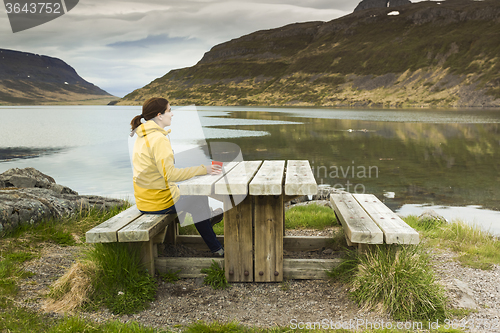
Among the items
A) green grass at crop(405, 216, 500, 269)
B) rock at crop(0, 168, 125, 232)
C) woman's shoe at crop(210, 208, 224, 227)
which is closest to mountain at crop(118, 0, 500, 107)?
green grass at crop(405, 216, 500, 269)

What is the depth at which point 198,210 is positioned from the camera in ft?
13.6

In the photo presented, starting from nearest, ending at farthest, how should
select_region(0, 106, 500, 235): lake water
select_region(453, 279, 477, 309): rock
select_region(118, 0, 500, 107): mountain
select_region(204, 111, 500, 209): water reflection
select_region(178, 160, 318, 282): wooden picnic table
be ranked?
1. select_region(453, 279, 477, 309): rock
2. select_region(178, 160, 318, 282): wooden picnic table
3. select_region(0, 106, 500, 235): lake water
4. select_region(204, 111, 500, 209): water reflection
5. select_region(118, 0, 500, 107): mountain

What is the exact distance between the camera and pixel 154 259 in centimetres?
412

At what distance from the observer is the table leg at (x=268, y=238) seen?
3979 mm

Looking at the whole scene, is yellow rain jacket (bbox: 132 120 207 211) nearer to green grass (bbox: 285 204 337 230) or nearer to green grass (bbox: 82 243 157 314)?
green grass (bbox: 82 243 157 314)

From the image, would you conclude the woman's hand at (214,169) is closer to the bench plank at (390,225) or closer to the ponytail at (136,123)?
the ponytail at (136,123)

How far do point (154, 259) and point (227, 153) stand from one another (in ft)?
46.6

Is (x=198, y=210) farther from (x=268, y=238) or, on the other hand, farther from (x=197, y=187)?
(x=268, y=238)

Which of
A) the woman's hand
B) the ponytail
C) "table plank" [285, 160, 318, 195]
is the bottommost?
"table plank" [285, 160, 318, 195]

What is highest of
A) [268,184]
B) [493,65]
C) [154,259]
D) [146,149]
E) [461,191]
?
[493,65]

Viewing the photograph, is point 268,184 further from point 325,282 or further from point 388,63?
point 388,63

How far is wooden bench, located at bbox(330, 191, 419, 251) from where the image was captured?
11.2ft

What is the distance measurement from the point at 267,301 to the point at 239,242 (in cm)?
69

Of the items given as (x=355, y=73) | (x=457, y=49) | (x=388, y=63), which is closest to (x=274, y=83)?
(x=355, y=73)
